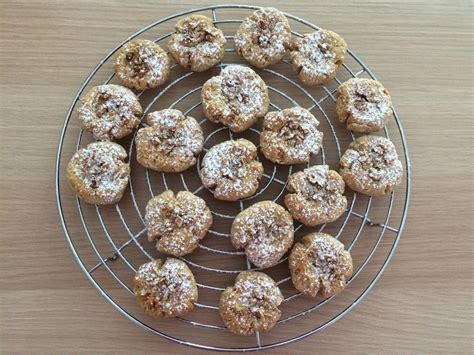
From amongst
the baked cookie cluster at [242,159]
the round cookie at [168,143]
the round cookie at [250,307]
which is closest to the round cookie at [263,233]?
the baked cookie cluster at [242,159]

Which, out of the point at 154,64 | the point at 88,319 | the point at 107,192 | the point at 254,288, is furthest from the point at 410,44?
the point at 88,319

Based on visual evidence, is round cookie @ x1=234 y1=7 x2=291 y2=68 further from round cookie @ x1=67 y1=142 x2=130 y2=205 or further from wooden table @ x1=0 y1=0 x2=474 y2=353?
round cookie @ x1=67 y1=142 x2=130 y2=205

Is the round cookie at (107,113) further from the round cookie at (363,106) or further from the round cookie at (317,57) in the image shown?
the round cookie at (363,106)

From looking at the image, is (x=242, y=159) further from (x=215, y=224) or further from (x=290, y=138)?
(x=215, y=224)

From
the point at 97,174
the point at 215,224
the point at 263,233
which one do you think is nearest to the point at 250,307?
the point at 263,233

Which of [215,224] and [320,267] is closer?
[320,267]
